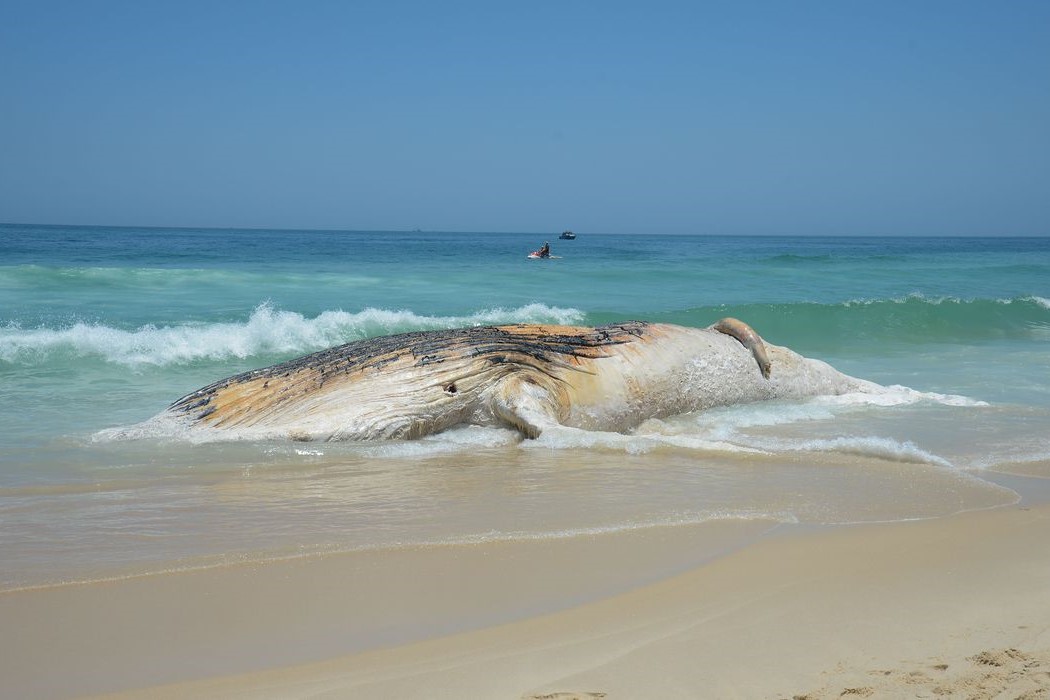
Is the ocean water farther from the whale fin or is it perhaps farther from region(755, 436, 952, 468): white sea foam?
the whale fin

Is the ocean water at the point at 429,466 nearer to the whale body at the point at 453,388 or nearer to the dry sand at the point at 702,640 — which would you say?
the whale body at the point at 453,388

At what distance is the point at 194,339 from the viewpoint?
12281 millimetres

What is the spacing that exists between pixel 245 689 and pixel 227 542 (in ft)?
4.93

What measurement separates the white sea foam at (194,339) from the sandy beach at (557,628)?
329 inches

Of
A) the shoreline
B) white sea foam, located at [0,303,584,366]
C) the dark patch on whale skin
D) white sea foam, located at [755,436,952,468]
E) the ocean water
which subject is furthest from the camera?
white sea foam, located at [0,303,584,366]

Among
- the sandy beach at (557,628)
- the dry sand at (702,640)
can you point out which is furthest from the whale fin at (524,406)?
the dry sand at (702,640)

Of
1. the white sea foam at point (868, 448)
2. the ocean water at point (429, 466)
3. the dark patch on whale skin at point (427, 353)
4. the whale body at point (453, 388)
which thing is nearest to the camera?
the ocean water at point (429, 466)

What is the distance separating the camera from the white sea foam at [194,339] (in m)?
11.2

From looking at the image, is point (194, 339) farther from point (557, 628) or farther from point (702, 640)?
point (702, 640)

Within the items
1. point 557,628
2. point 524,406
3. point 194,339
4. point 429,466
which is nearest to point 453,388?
point 524,406

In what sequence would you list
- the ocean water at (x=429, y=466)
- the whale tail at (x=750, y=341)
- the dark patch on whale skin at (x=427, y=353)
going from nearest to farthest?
the ocean water at (x=429, y=466)
the dark patch on whale skin at (x=427, y=353)
the whale tail at (x=750, y=341)

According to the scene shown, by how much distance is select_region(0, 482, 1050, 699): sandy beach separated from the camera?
9.26 feet

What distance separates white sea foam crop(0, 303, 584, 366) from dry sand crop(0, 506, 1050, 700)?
8521 millimetres

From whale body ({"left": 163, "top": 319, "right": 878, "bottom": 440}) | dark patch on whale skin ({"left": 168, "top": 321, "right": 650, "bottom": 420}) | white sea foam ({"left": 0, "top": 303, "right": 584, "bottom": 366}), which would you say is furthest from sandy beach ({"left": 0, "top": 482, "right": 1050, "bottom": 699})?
white sea foam ({"left": 0, "top": 303, "right": 584, "bottom": 366})
